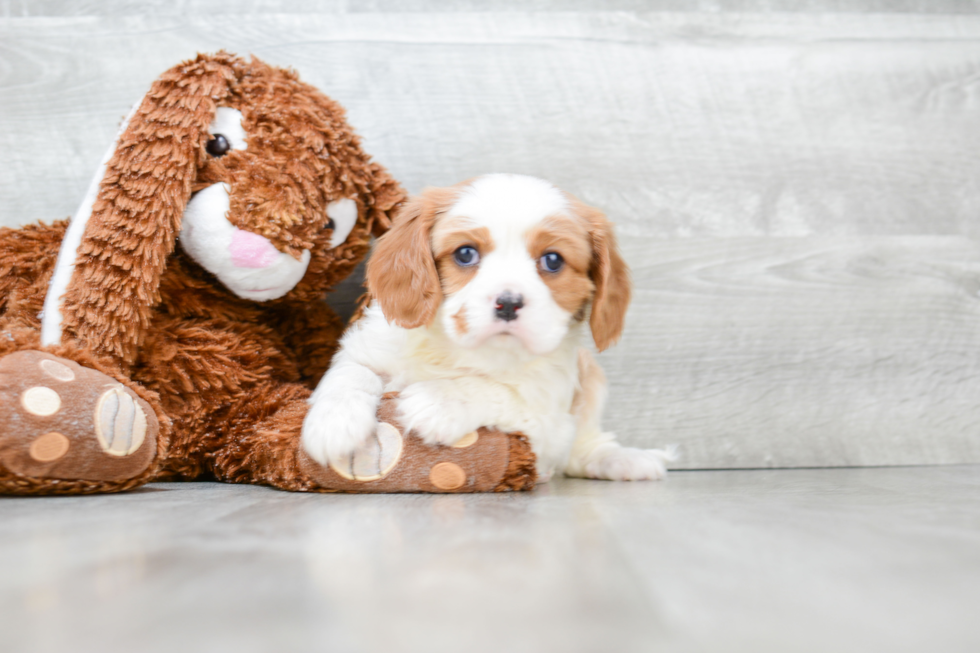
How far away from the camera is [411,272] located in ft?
4.63

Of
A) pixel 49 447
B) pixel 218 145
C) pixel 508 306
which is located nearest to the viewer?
pixel 49 447

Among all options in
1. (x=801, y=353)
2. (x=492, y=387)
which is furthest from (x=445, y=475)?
(x=801, y=353)

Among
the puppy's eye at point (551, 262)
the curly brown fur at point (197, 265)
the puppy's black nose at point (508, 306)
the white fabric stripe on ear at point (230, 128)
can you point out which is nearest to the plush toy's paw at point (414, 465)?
the curly brown fur at point (197, 265)

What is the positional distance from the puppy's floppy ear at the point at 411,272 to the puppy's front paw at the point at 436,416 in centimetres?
14

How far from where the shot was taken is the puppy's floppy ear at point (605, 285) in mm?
1479

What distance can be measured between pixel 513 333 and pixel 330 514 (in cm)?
45

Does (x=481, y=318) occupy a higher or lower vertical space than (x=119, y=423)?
higher

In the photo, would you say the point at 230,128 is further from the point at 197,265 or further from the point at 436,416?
the point at 436,416

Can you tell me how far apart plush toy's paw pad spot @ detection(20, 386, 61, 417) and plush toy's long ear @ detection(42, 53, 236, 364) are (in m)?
0.21

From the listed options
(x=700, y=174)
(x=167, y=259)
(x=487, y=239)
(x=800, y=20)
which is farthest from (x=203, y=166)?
(x=800, y=20)

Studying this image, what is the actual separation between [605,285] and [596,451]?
468 mm

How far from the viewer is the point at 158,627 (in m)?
0.63

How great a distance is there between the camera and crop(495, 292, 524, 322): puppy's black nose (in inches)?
50.9

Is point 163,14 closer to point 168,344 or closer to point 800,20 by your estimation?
point 168,344
